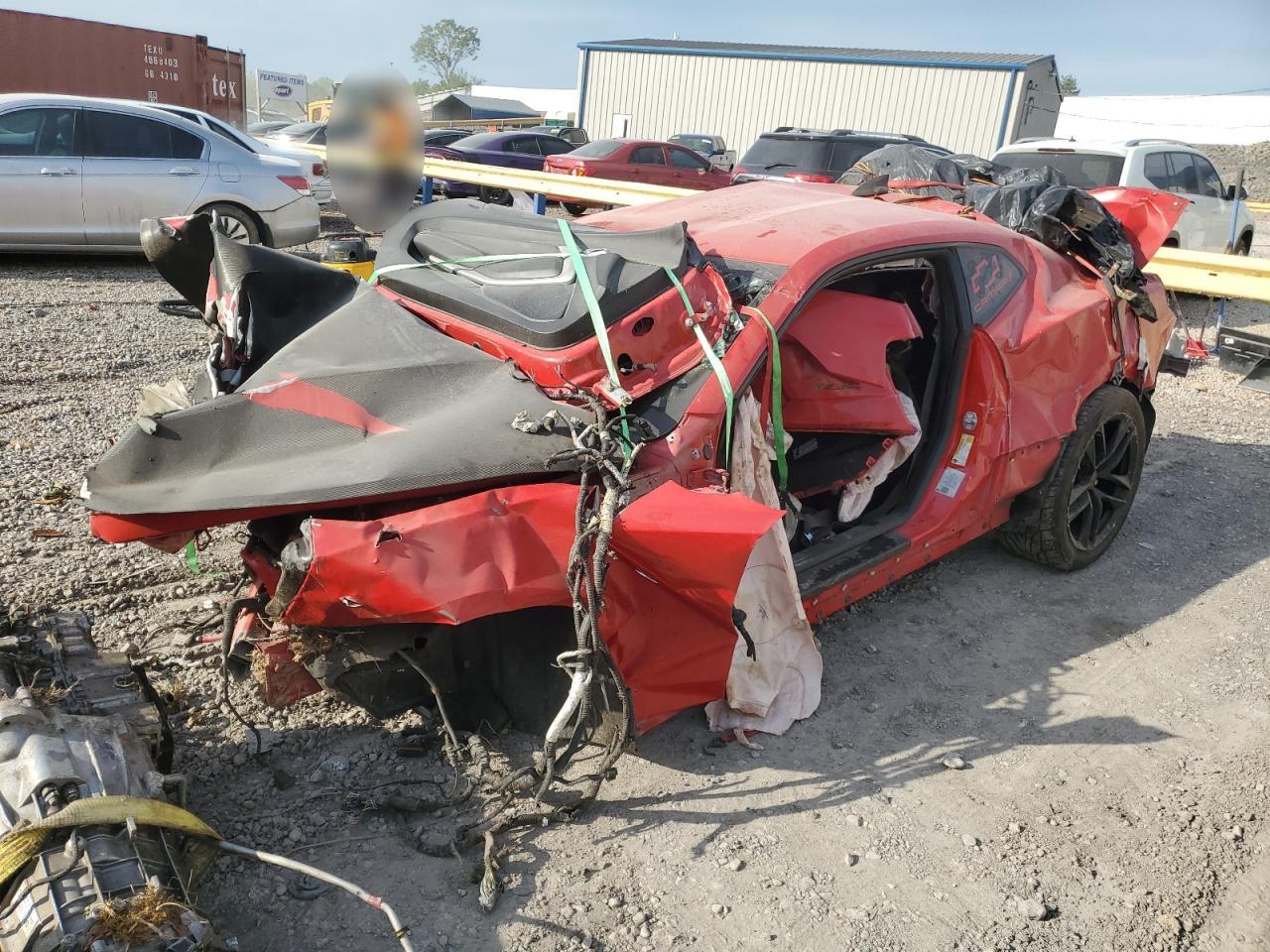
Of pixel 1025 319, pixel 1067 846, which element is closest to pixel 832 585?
pixel 1067 846

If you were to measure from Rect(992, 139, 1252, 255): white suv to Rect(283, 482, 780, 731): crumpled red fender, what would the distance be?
9.25 m

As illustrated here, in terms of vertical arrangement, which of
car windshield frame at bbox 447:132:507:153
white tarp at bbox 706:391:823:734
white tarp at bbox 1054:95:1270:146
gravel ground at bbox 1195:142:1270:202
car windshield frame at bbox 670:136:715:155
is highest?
white tarp at bbox 1054:95:1270:146

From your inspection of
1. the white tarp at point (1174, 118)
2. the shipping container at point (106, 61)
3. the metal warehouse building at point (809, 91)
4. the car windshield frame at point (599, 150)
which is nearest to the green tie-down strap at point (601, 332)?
the car windshield frame at point (599, 150)

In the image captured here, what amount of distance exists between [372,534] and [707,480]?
3.17 ft

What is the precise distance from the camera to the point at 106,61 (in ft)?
57.7

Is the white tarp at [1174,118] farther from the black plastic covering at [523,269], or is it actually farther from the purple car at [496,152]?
the black plastic covering at [523,269]

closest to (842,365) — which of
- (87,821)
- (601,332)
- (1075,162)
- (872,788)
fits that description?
(601,332)

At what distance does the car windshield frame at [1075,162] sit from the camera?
10484 millimetres

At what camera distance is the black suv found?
1161cm

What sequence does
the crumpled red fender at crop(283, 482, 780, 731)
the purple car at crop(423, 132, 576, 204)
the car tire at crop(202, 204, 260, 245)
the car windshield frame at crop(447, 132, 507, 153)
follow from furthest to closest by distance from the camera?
the car windshield frame at crop(447, 132, 507, 153) < the purple car at crop(423, 132, 576, 204) < the car tire at crop(202, 204, 260, 245) < the crumpled red fender at crop(283, 482, 780, 731)

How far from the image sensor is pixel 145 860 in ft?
6.23

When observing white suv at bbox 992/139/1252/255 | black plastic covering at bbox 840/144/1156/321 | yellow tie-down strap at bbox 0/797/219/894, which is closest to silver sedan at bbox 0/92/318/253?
black plastic covering at bbox 840/144/1156/321

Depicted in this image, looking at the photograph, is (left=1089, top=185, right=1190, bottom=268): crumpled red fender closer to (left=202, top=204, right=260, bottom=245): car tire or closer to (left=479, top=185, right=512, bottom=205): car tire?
(left=202, top=204, right=260, bottom=245): car tire

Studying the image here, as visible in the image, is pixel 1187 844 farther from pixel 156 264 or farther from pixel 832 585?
pixel 156 264
